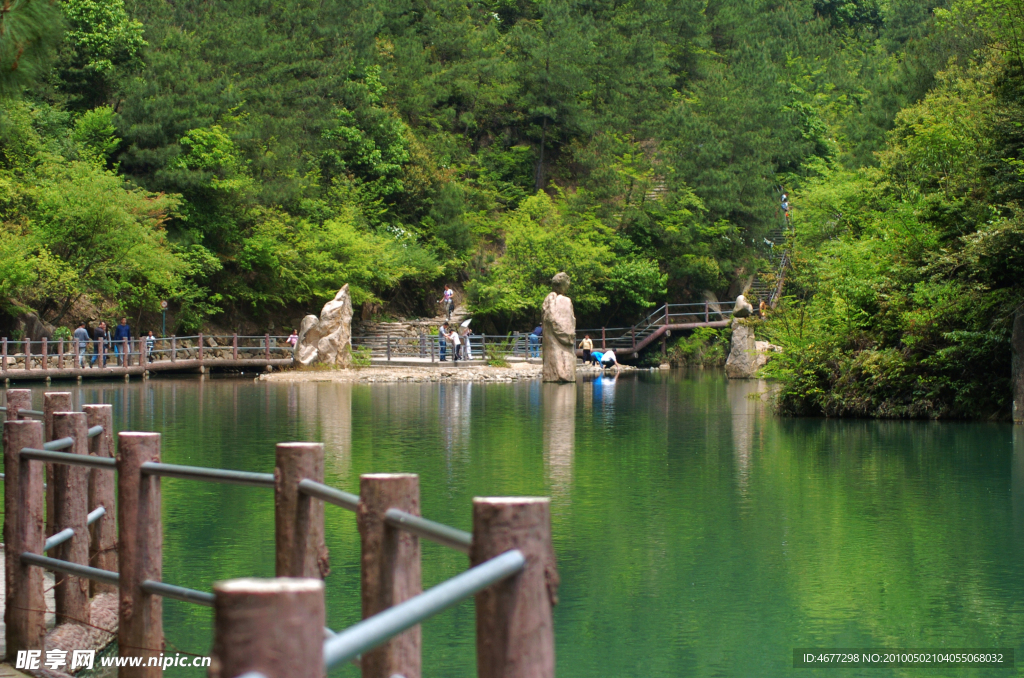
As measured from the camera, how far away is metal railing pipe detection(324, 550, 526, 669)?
1985 millimetres

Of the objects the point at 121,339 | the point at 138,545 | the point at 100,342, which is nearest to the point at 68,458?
the point at 138,545

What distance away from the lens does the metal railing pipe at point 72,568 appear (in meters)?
4.80

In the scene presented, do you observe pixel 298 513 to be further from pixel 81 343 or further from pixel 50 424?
pixel 81 343

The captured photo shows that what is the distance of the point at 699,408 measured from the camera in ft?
68.8

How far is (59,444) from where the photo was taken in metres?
→ 5.52

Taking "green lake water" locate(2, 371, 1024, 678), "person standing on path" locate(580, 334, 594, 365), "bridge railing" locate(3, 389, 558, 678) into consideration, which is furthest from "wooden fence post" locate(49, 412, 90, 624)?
"person standing on path" locate(580, 334, 594, 365)

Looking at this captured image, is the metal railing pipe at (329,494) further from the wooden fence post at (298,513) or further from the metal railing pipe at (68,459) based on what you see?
the metal railing pipe at (68,459)

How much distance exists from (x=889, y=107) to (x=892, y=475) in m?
25.0

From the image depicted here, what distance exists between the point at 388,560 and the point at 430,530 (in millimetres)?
437

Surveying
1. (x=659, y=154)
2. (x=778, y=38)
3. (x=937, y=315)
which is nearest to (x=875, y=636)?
(x=937, y=315)

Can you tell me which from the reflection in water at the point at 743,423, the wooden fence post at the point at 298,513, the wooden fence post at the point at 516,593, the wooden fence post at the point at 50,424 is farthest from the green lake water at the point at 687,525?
the wooden fence post at the point at 516,593

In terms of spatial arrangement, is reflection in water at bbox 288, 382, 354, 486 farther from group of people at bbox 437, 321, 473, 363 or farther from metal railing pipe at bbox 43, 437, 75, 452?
group of people at bbox 437, 321, 473, 363

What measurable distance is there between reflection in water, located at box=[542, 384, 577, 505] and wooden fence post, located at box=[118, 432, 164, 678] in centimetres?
577

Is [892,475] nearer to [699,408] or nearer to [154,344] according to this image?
[699,408]
